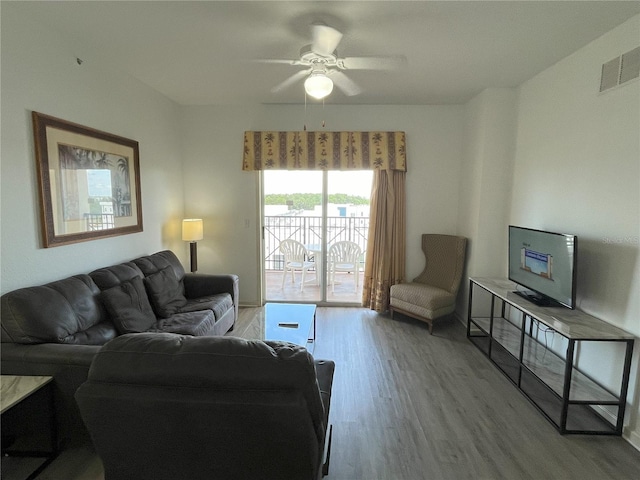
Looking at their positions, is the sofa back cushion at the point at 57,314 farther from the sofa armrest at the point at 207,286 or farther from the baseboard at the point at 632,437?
the baseboard at the point at 632,437

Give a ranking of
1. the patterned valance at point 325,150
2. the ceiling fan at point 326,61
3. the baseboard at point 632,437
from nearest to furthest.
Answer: the baseboard at point 632,437 → the ceiling fan at point 326,61 → the patterned valance at point 325,150

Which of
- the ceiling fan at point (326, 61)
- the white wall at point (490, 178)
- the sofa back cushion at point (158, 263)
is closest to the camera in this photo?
the ceiling fan at point (326, 61)

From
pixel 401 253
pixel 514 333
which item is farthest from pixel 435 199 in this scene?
pixel 514 333

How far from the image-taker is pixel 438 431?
6.88ft

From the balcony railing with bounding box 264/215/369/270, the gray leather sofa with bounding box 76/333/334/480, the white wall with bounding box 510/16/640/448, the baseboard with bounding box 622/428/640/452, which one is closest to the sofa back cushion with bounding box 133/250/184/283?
the balcony railing with bounding box 264/215/369/270

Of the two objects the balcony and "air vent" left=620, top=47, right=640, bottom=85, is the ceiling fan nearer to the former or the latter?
"air vent" left=620, top=47, right=640, bottom=85

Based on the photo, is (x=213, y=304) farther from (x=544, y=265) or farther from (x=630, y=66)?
(x=630, y=66)

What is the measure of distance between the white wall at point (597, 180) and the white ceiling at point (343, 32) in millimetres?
183

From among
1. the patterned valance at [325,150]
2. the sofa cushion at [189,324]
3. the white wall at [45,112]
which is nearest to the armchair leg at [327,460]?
the sofa cushion at [189,324]

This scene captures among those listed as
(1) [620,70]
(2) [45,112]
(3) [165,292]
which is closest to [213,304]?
(3) [165,292]

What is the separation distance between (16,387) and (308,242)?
3845 millimetres

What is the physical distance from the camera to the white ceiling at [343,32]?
198 cm

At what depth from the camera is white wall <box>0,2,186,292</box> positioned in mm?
1971

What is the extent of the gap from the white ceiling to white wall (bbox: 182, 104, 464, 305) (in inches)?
33.7
